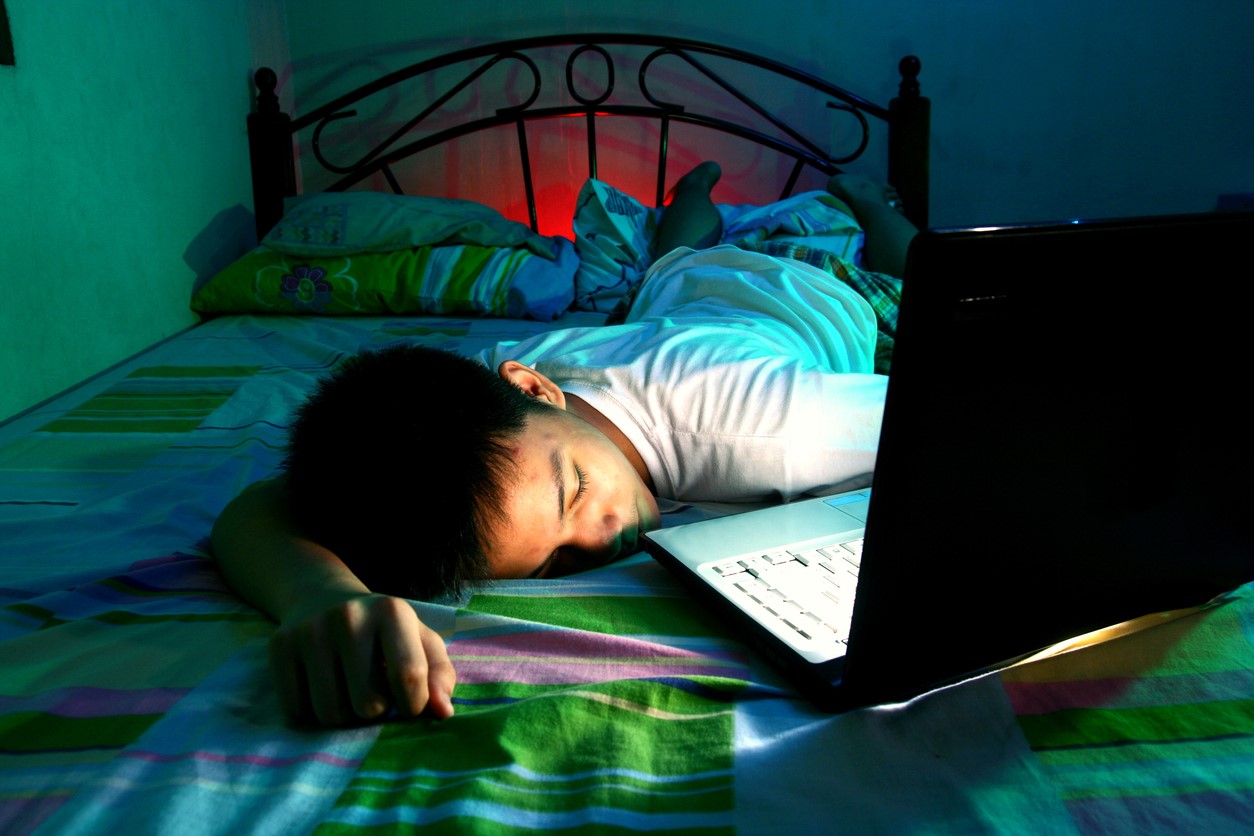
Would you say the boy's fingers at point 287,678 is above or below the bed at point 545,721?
above

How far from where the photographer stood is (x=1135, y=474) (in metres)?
0.50

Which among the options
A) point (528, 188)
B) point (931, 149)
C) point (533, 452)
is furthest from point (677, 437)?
point (931, 149)

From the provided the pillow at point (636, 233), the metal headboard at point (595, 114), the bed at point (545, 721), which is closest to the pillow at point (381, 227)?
the pillow at point (636, 233)

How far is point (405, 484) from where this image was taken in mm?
691

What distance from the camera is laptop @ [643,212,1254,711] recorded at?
41cm

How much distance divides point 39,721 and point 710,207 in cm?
190

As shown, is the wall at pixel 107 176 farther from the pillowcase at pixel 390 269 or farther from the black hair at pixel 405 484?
the black hair at pixel 405 484

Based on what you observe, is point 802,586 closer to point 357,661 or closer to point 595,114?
point 357,661

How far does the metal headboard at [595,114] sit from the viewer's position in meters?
2.49

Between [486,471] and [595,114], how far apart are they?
2139 millimetres

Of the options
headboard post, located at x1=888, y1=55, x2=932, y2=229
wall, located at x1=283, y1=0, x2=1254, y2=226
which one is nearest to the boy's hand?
headboard post, located at x1=888, y1=55, x2=932, y2=229

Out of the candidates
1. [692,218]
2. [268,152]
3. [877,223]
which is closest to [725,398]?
[692,218]

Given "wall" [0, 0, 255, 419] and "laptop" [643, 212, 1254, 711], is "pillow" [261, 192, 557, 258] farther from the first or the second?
"laptop" [643, 212, 1254, 711]

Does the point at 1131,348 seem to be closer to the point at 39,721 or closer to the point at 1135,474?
the point at 1135,474
